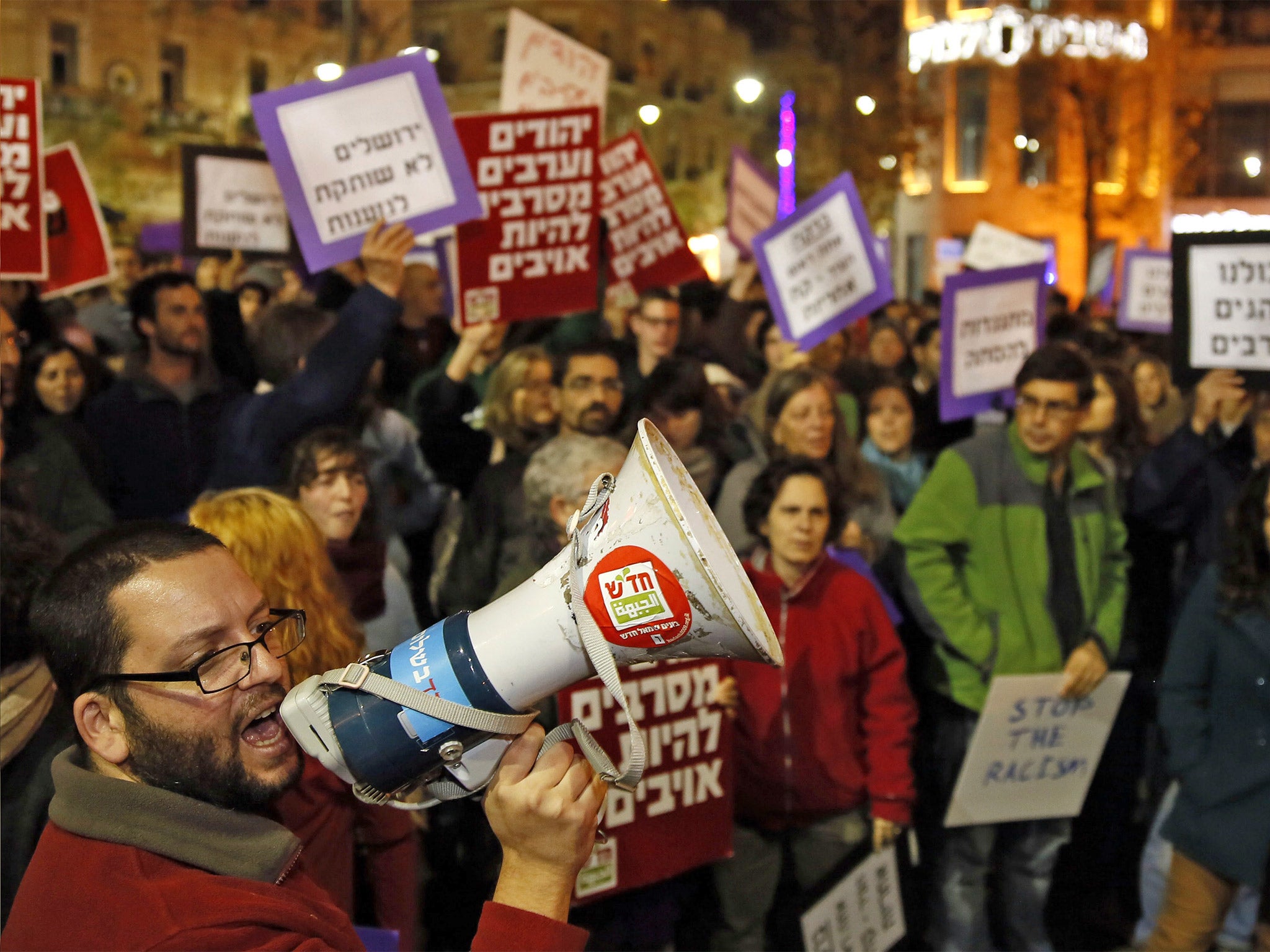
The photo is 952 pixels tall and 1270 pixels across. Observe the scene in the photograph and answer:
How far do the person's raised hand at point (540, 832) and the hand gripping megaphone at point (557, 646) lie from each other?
2.4 inches

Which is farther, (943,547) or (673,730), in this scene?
(943,547)

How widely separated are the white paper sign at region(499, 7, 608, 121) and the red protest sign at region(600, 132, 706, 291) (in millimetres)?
369

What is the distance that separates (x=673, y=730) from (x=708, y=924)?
694 millimetres

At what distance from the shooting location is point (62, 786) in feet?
5.59

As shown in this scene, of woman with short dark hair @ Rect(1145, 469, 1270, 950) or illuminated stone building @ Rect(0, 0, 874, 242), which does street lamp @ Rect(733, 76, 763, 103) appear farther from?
woman with short dark hair @ Rect(1145, 469, 1270, 950)

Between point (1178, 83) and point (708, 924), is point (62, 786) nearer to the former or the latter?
point (708, 924)

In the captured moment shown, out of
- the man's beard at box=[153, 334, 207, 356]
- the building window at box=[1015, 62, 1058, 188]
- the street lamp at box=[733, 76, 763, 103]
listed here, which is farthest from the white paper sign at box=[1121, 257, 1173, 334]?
the building window at box=[1015, 62, 1058, 188]

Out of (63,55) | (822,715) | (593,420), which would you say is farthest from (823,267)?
(63,55)

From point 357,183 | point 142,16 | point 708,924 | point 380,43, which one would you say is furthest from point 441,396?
point 142,16

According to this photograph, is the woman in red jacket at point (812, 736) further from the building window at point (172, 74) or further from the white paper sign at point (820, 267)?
the building window at point (172, 74)

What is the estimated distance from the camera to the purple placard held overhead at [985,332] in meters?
5.81

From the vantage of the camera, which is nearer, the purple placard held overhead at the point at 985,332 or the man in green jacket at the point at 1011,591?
the man in green jacket at the point at 1011,591

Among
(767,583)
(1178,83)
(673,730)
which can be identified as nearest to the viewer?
(673,730)

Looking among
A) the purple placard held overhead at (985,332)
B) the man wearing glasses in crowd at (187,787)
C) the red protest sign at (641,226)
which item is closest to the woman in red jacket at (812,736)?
the man wearing glasses in crowd at (187,787)
